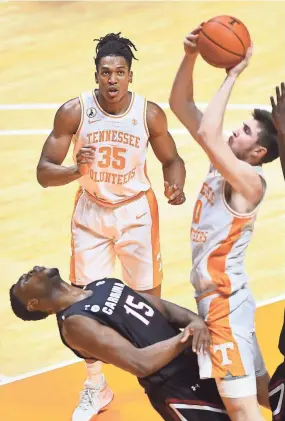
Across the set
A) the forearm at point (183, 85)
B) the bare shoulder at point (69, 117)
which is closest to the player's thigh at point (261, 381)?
the forearm at point (183, 85)

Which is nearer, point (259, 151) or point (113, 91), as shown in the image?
point (259, 151)

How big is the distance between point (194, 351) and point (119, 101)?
213cm

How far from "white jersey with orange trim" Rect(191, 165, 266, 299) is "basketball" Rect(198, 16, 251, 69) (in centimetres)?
53

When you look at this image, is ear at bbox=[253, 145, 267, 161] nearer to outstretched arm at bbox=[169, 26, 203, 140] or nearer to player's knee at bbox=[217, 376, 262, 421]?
outstretched arm at bbox=[169, 26, 203, 140]

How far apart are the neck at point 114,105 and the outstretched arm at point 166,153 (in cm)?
15

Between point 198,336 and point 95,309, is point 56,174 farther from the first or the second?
point 198,336

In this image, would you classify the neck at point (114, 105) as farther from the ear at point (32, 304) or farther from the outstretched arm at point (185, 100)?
the ear at point (32, 304)

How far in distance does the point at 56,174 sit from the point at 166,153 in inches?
29.6

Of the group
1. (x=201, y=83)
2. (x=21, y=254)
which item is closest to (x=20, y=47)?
(x=201, y=83)

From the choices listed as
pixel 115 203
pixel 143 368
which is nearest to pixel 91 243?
pixel 115 203

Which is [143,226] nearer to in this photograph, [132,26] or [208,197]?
[208,197]

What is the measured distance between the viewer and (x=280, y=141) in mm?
4691

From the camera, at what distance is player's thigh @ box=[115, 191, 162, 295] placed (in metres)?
6.46

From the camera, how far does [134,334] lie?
4.86 m
